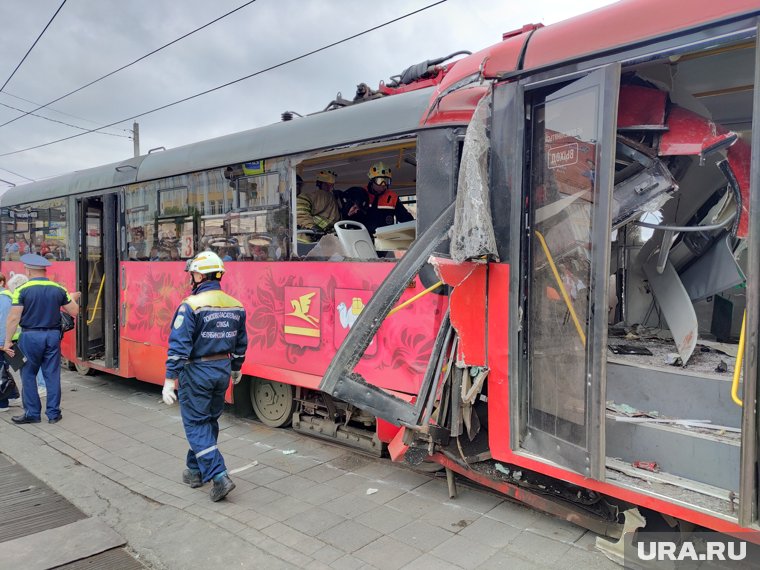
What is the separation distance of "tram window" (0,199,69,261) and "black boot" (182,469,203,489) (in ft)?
18.0

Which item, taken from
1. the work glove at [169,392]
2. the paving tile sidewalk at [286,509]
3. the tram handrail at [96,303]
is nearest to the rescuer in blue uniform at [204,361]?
the work glove at [169,392]

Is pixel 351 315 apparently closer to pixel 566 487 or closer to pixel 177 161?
pixel 566 487

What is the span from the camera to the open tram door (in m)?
2.79

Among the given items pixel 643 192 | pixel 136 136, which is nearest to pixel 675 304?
pixel 643 192

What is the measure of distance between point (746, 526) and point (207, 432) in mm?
3471

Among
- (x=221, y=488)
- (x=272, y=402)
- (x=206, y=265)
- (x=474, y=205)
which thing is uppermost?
(x=474, y=205)

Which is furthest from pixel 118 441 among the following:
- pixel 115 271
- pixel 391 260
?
pixel 391 260

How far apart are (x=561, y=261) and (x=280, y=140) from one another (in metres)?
3.08

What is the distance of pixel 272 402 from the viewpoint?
5.76 m

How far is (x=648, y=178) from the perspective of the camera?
320cm

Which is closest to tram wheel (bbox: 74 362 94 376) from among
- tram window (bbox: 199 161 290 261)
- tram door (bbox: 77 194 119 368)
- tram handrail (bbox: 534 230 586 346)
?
tram door (bbox: 77 194 119 368)

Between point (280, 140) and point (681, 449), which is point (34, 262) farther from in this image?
point (681, 449)

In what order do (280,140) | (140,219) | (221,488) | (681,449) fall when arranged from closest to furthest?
(681,449)
(221,488)
(280,140)
(140,219)

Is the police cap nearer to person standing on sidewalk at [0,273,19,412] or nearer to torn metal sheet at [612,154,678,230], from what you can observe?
person standing on sidewalk at [0,273,19,412]
